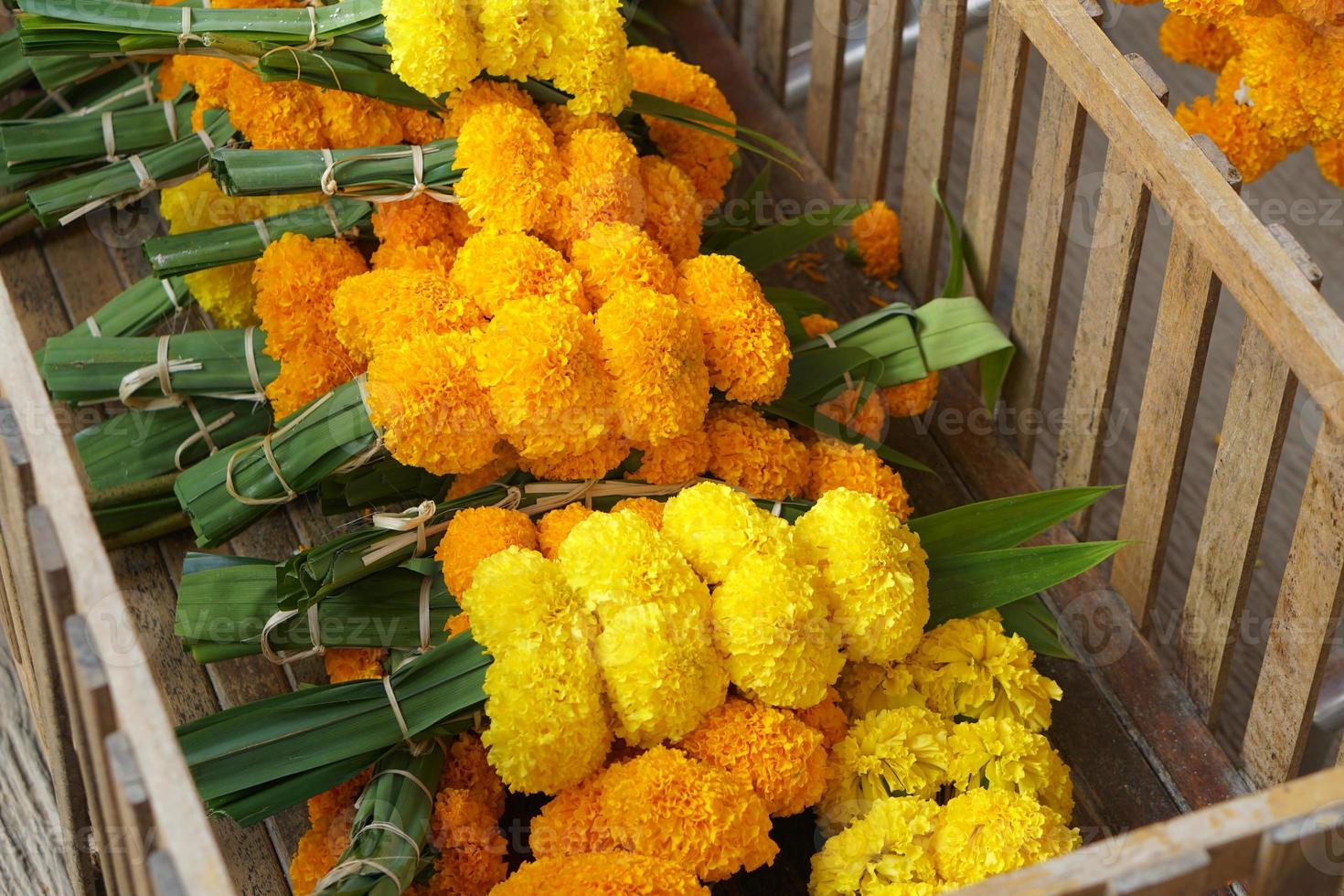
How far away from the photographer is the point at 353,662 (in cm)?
147

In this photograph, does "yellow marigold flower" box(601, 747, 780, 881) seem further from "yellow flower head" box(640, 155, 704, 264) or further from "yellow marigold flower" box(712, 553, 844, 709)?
"yellow flower head" box(640, 155, 704, 264)

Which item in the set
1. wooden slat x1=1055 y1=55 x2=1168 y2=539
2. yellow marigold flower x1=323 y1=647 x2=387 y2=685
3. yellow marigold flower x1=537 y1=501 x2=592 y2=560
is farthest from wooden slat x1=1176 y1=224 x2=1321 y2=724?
yellow marigold flower x1=323 y1=647 x2=387 y2=685

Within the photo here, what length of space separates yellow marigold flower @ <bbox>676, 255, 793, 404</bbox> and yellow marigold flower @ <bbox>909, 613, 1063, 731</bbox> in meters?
0.32

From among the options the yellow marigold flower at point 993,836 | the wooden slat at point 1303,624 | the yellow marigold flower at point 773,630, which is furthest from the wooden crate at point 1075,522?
the yellow marigold flower at point 773,630

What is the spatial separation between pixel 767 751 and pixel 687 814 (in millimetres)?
107

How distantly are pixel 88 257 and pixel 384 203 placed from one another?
2.24 ft

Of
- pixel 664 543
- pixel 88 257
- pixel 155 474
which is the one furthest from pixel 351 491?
pixel 88 257

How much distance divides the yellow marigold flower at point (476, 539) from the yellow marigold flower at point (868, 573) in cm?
28

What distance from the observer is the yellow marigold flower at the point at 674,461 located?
149cm

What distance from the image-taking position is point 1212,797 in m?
1.46

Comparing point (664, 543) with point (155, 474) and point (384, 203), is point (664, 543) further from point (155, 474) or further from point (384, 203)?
point (155, 474)

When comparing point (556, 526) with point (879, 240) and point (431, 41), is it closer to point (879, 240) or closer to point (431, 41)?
point (431, 41)

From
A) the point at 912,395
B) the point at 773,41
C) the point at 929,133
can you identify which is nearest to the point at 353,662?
the point at 912,395

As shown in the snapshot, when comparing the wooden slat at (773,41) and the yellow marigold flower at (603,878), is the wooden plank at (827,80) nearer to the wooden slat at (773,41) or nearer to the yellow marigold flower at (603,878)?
the wooden slat at (773,41)
